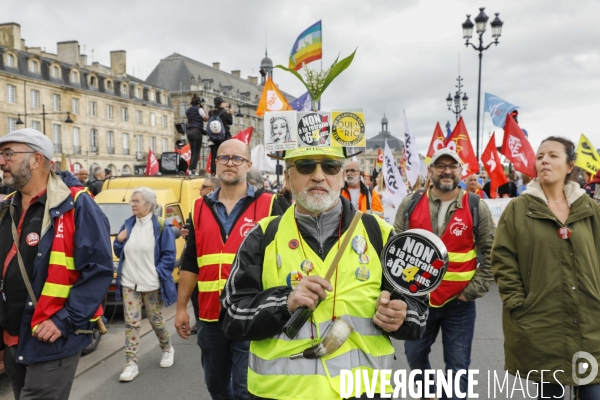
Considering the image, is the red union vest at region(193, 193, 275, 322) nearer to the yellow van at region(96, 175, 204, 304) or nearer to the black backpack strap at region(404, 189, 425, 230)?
the black backpack strap at region(404, 189, 425, 230)

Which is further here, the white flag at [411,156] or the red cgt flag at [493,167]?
the red cgt flag at [493,167]

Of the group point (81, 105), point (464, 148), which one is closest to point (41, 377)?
point (464, 148)

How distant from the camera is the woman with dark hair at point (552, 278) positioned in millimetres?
3117

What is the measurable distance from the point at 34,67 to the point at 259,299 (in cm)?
→ 5930

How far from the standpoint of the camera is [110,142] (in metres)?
62.4

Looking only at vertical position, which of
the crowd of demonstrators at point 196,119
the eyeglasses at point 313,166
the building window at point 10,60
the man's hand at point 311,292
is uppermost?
the building window at point 10,60

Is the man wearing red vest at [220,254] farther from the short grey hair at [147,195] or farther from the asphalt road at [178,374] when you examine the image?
the short grey hair at [147,195]

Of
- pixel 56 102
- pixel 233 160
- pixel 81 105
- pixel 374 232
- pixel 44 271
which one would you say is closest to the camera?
pixel 374 232

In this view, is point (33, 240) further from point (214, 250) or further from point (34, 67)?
point (34, 67)

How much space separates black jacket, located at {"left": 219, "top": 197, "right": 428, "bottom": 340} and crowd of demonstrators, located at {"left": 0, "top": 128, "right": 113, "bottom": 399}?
4.12 ft

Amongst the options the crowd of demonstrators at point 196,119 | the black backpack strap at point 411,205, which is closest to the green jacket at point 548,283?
the black backpack strap at point 411,205

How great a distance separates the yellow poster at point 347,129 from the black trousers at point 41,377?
7.14ft

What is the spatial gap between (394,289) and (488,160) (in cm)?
1112

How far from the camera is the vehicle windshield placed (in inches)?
328
